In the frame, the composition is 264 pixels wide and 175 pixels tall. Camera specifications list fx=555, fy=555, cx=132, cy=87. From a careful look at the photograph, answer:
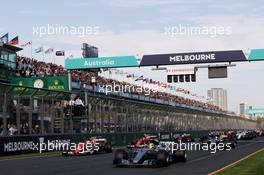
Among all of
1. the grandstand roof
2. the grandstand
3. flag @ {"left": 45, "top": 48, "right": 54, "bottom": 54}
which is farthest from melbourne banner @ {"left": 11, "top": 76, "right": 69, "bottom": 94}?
flag @ {"left": 45, "top": 48, "right": 54, "bottom": 54}

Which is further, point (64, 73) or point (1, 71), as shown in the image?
point (64, 73)

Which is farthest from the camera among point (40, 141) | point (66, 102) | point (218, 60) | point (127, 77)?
point (127, 77)

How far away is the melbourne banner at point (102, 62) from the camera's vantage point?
131 feet

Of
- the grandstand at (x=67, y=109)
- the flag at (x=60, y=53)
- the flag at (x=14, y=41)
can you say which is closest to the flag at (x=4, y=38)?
the flag at (x=14, y=41)

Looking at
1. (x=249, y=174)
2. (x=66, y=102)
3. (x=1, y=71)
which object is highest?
(x=1, y=71)

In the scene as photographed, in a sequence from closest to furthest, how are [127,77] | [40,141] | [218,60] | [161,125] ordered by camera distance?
[40,141]
[218,60]
[161,125]
[127,77]

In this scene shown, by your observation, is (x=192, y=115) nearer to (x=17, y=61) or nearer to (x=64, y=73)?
(x=64, y=73)

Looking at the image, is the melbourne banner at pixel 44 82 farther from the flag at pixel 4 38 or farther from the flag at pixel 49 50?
the flag at pixel 49 50

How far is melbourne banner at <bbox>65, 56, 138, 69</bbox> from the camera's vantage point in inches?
1577

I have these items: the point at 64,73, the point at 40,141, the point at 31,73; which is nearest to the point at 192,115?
the point at 64,73

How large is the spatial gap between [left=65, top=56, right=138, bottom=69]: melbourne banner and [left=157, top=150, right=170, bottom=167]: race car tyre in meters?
22.1

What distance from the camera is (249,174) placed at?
48.0ft

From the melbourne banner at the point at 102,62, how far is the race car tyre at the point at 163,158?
22134 millimetres

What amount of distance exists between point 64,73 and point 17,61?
850 cm
